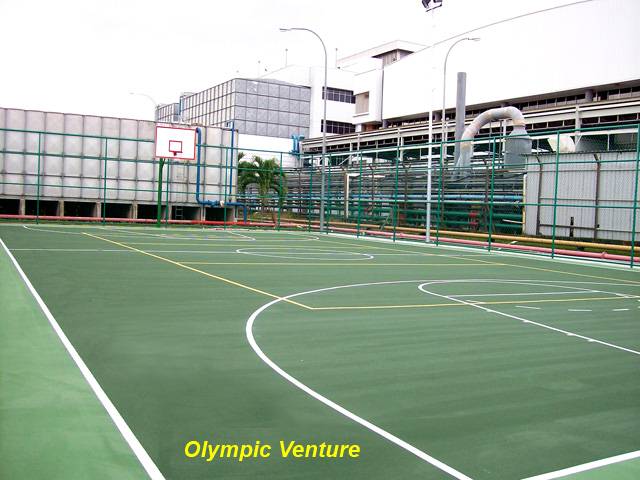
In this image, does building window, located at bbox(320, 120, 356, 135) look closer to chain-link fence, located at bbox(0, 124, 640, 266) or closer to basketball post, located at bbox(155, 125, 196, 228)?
chain-link fence, located at bbox(0, 124, 640, 266)

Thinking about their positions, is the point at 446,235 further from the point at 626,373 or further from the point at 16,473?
the point at 16,473

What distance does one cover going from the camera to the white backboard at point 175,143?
29281mm

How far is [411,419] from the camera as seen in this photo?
4.88 meters

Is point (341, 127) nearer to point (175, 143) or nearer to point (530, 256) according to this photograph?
point (175, 143)

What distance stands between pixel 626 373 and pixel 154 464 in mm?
4671

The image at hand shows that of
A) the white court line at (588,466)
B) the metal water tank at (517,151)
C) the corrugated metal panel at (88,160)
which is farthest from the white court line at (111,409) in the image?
the metal water tank at (517,151)

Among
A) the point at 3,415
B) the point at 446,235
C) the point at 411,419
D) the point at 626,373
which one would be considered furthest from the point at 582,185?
the point at 3,415

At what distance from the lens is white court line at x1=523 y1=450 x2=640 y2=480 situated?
395 centimetres

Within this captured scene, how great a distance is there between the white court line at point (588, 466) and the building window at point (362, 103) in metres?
64.0

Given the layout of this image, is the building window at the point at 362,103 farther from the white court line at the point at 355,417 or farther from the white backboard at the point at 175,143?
the white court line at the point at 355,417

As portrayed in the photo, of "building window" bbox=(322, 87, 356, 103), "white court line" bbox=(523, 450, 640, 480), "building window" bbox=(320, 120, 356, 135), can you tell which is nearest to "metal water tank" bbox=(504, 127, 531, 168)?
"white court line" bbox=(523, 450, 640, 480)

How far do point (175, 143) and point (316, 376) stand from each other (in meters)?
25.0

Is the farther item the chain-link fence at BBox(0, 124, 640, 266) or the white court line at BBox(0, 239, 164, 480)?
the chain-link fence at BBox(0, 124, 640, 266)

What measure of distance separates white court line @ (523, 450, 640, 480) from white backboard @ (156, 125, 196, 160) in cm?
2668
